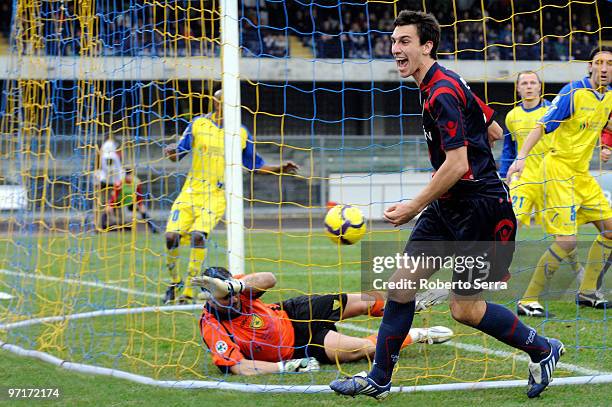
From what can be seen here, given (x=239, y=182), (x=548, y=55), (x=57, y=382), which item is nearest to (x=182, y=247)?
(x=239, y=182)

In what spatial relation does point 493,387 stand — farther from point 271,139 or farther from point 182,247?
point 271,139

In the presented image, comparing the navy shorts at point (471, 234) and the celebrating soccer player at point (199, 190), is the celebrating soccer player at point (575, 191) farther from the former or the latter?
the celebrating soccer player at point (199, 190)

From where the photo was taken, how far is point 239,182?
711cm

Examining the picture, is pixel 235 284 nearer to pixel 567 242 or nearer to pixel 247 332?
pixel 247 332

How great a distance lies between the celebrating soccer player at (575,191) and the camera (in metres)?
6.91

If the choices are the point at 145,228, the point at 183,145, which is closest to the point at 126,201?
the point at 145,228

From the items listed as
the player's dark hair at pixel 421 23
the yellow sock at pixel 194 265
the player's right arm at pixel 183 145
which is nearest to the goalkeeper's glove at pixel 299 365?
the player's dark hair at pixel 421 23

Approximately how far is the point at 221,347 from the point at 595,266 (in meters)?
3.90

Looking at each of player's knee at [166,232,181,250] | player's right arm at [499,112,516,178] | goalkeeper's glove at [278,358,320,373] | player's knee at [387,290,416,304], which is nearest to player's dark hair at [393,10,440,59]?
player's knee at [387,290,416,304]

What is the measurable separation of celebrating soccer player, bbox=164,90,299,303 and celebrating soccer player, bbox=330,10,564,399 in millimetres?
3475

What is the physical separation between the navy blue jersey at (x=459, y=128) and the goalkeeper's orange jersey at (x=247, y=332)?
63.2 inches

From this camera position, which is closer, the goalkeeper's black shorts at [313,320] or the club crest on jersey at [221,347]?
the club crest on jersey at [221,347]

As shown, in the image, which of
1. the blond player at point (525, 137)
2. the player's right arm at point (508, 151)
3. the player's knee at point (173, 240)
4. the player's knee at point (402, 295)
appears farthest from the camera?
the player's right arm at point (508, 151)

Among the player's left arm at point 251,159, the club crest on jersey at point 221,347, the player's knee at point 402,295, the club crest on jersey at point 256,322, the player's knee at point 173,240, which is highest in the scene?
the player's left arm at point 251,159
